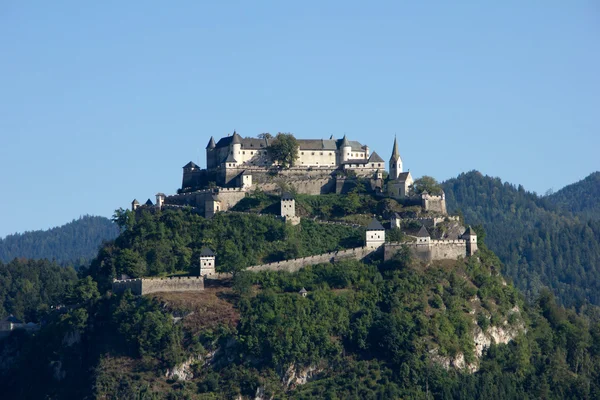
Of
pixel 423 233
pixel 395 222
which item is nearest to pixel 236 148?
pixel 395 222

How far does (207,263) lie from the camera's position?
9356 cm

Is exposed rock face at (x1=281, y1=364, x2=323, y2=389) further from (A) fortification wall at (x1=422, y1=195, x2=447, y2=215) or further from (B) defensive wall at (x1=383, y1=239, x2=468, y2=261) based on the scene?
(A) fortification wall at (x1=422, y1=195, x2=447, y2=215)

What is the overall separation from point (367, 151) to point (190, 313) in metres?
31.8

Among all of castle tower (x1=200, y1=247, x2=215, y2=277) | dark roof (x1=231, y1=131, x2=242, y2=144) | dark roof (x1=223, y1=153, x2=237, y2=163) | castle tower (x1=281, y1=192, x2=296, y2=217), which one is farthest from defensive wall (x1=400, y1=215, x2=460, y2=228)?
dark roof (x1=231, y1=131, x2=242, y2=144)

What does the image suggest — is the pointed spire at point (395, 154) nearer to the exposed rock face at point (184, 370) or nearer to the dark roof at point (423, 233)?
the dark roof at point (423, 233)

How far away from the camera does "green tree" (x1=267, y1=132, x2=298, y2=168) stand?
362 feet

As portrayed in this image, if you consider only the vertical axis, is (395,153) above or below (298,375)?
above

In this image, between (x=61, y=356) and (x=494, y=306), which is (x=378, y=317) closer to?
(x=494, y=306)

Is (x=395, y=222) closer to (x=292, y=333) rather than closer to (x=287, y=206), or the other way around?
(x=287, y=206)

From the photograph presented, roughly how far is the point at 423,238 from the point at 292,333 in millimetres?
14844

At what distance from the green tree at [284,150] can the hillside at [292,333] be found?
9.97 meters

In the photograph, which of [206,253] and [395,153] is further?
[395,153]

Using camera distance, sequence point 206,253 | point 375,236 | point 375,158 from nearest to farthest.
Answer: point 206,253 → point 375,236 → point 375,158

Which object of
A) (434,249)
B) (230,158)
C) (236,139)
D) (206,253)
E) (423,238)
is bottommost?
(434,249)
